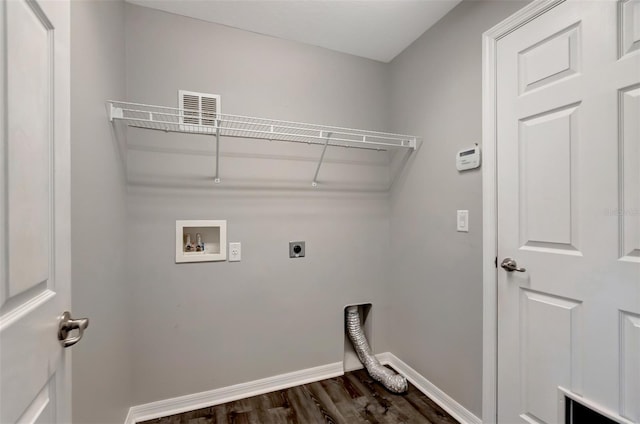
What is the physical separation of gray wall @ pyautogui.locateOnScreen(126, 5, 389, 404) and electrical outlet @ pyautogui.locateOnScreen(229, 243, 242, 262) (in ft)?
0.13

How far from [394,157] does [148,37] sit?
1843mm

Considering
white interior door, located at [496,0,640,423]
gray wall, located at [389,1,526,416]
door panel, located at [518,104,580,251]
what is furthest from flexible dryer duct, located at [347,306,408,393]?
door panel, located at [518,104,580,251]

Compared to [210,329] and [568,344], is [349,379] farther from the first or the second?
[568,344]

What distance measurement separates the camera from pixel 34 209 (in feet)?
1.97

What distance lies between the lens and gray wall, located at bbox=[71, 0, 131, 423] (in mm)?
963

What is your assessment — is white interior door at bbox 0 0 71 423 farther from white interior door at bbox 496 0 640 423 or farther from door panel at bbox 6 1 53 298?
white interior door at bbox 496 0 640 423

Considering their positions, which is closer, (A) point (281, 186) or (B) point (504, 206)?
(B) point (504, 206)

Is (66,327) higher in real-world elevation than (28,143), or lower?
lower

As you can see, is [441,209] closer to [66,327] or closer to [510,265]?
[510,265]

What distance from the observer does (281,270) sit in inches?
76.1

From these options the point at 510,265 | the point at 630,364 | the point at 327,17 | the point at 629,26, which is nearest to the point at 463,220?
the point at 510,265

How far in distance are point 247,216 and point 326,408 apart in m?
1.34

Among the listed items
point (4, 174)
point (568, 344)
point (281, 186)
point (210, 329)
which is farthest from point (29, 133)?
point (568, 344)

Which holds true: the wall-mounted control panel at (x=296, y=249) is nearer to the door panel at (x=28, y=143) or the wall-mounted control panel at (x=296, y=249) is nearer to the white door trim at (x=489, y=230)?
the white door trim at (x=489, y=230)
